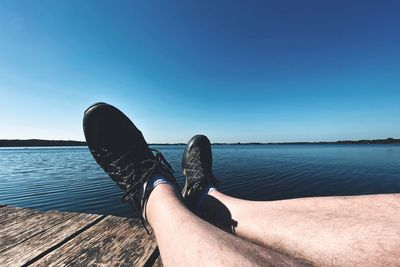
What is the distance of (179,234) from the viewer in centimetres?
99

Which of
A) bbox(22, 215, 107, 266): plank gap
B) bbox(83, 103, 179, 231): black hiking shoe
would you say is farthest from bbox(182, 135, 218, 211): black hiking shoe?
bbox(22, 215, 107, 266): plank gap

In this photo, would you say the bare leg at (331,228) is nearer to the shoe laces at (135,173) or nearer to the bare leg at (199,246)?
the bare leg at (199,246)

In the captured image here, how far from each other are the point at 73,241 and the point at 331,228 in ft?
5.48

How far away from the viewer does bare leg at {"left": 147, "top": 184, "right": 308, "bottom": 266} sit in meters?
0.77

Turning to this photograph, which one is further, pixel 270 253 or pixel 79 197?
pixel 79 197

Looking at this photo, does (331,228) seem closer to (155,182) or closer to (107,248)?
(155,182)

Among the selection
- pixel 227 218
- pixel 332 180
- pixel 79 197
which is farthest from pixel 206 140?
pixel 332 180

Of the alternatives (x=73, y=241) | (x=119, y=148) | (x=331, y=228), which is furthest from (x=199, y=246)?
(x=119, y=148)

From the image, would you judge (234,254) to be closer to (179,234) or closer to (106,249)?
(179,234)

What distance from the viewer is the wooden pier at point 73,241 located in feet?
3.59

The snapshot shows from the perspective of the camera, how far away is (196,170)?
2635 millimetres

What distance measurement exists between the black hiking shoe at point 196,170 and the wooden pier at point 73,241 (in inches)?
28.4

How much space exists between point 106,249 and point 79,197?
7833 mm

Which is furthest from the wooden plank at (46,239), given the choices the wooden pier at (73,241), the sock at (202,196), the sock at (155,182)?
the sock at (202,196)
